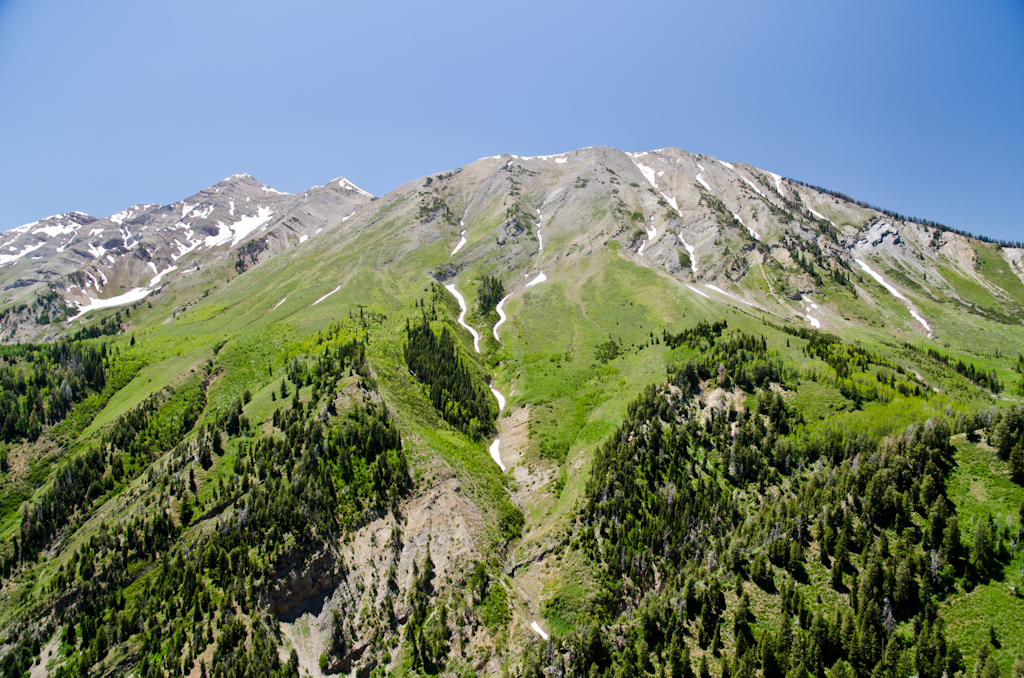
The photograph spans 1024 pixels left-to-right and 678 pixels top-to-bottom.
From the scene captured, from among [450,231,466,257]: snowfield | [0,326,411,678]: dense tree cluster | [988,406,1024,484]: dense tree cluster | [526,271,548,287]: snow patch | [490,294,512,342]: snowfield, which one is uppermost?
[450,231,466,257]: snowfield

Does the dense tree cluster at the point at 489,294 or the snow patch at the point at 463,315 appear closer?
the snow patch at the point at 463,315

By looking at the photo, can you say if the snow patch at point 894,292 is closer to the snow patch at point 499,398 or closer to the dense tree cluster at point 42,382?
the snow patch at point 499,398

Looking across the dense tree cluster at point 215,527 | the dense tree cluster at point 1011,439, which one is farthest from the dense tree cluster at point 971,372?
the dense tree cluster at point 215,527

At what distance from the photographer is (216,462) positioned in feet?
227

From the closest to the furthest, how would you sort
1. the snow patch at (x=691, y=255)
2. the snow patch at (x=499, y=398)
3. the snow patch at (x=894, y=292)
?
the snow patch at (x=499, y=398) < the snow patch at (x=894, y=292) < the snow patch at (x=691, y=255)

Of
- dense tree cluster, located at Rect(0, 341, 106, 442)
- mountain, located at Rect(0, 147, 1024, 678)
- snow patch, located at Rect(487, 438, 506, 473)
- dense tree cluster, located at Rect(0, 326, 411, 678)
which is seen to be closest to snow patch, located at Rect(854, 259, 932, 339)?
mountain, located at Rect(0, 147, 1024, 678)

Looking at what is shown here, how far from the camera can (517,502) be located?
72.5m

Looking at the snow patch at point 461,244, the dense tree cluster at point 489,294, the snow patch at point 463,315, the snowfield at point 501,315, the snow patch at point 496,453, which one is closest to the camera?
the snow patch at point 496,453

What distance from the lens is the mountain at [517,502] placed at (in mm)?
45031

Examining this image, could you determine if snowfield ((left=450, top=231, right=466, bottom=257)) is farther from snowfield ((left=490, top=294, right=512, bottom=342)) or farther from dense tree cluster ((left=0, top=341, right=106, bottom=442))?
dense tree cluster ((left=0, top=341, right=106, bottom=442))

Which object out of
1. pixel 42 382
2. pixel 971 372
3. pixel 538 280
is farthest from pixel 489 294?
pixel 971 372

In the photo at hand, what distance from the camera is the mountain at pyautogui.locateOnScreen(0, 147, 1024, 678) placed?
1773 inches

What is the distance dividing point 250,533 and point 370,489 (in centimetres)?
1590

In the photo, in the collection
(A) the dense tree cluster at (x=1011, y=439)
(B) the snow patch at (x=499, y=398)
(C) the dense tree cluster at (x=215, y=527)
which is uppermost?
(A) the dense tree cluster at (x=1011, y=439)
